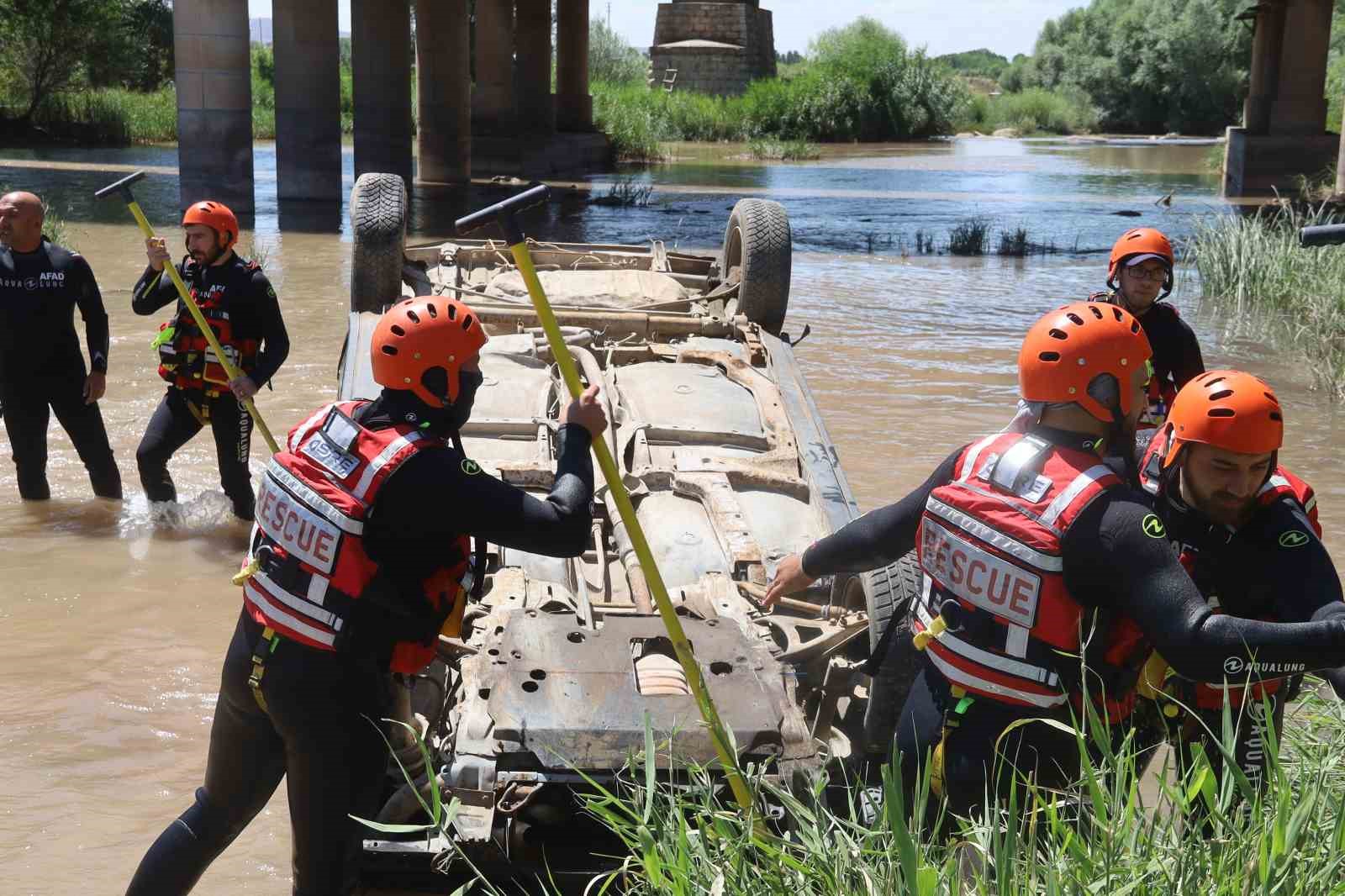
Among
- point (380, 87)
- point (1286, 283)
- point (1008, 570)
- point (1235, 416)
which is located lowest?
point (1286, 283)

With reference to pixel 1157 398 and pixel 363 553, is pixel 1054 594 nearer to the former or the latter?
pixel 363 553

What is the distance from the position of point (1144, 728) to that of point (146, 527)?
5.25 metres

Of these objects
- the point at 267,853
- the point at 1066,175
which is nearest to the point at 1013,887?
the point at 267,853

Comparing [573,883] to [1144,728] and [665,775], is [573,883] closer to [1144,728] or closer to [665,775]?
[665,775]

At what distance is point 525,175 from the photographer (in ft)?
110

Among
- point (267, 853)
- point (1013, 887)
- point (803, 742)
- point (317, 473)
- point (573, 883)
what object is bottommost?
point (267, 853)

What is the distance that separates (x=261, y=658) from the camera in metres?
3.25

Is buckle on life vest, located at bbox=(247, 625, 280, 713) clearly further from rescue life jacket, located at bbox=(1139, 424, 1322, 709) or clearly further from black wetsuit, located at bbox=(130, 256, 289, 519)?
black wetsuit, located at bbox=(130, 256, 289, 519)

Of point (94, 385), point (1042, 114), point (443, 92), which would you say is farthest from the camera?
point (1042, 114)

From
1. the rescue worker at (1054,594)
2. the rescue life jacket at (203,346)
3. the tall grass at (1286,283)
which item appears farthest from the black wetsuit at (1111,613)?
the tall grass at (1286,283)

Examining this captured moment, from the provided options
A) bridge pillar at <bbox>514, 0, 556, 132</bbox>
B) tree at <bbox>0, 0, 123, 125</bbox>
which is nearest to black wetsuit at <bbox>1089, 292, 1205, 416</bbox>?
bridge pillar at <bbox>514, 0, 556, 132</bbox>

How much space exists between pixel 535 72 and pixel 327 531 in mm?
33512

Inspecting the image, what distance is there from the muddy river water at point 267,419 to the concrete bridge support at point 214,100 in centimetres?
72

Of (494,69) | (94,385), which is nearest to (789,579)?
(94,385)
